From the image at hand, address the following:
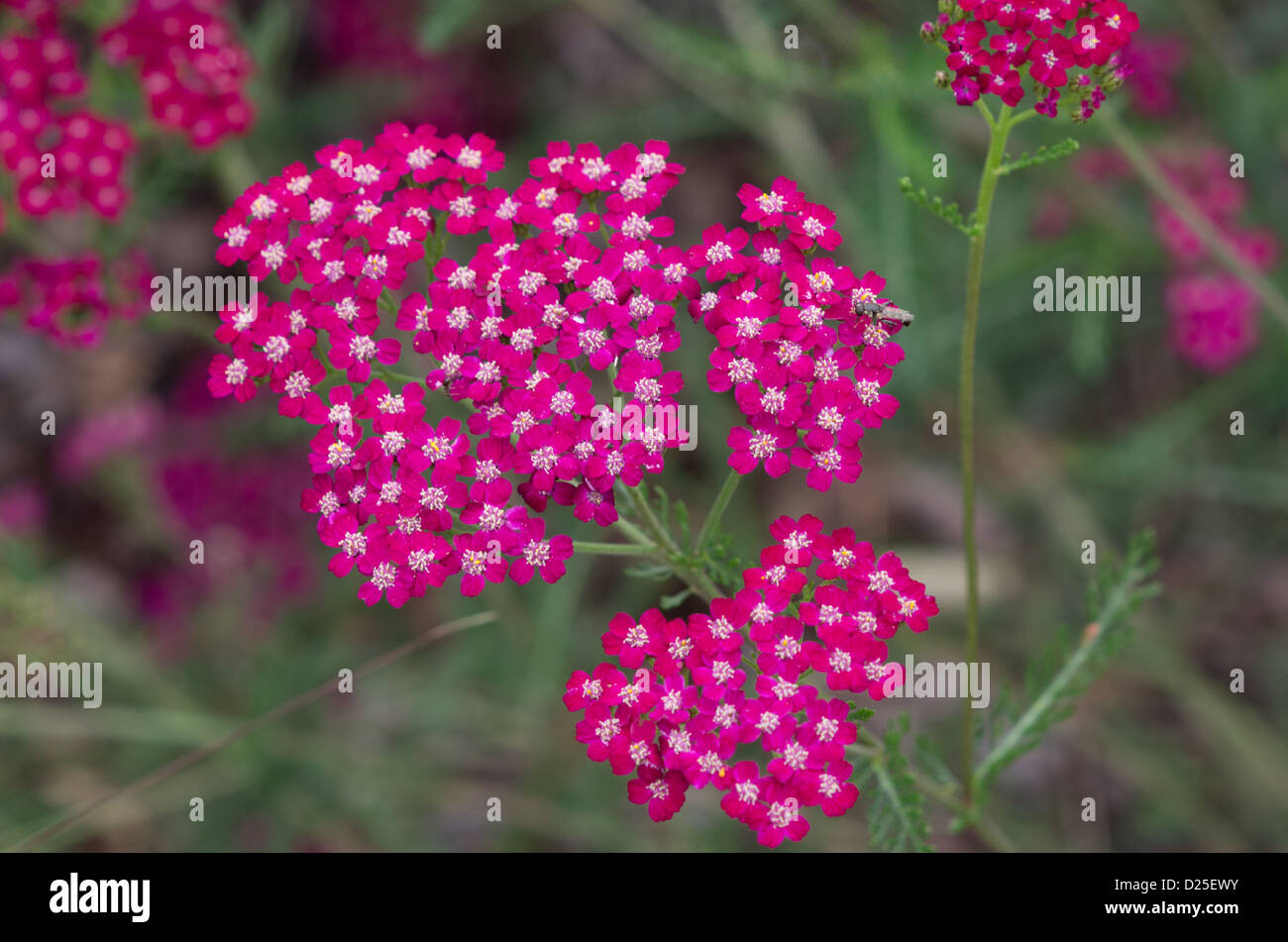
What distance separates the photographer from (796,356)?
2176 millimetres

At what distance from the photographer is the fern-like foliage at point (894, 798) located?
2316 millimetres

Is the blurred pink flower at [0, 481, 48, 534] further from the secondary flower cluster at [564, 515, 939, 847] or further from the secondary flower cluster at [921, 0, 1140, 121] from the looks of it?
the secondary flower cluster at [921, 0, 1140, 121]

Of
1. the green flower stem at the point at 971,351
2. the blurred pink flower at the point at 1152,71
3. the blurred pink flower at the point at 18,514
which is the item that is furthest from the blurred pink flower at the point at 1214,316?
the blurred pink flower at the point at 18,514

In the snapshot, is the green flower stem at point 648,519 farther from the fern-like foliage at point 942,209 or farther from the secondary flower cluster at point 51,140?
the secondary flower cluster at point 51,140

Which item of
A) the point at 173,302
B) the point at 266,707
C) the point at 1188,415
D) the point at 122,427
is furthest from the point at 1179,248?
the point at 122,427

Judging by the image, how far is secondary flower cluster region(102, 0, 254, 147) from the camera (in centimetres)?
348

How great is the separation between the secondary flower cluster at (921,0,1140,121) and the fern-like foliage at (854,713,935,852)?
4.01ft

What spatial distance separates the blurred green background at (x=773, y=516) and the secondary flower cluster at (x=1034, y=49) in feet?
4.44

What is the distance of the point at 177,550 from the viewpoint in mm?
4535

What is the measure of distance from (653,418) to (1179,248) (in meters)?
2.51

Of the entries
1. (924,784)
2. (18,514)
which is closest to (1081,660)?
(924,784)
